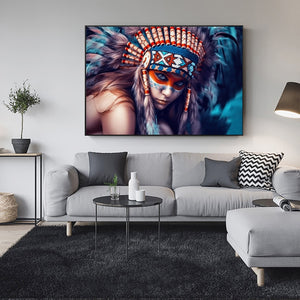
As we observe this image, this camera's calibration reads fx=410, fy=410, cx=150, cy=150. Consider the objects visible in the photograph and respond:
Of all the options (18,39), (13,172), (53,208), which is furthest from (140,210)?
(18,39)

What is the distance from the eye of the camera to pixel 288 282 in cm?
262

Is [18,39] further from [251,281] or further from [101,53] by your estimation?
[251,281]

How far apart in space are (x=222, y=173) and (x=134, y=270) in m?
1.63

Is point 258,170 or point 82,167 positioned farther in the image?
point 82,167

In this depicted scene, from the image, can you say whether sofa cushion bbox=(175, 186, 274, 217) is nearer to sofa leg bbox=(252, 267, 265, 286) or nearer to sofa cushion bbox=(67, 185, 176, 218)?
sofa cushion bbox=(67, 185, 176, 218)

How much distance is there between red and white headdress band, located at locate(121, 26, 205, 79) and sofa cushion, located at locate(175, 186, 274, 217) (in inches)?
59.3

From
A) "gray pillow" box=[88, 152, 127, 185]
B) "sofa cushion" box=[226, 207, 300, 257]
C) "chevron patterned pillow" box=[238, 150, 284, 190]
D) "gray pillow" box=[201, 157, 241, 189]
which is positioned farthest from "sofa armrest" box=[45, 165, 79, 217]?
"sofa cushion" box=[226, 207, 300, 257]

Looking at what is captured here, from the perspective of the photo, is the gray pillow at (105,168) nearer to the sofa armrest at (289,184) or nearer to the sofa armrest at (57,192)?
the sofa armrest at (57,192)

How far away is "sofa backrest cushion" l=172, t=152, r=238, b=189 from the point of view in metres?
4.39

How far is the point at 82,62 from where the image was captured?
4.70m

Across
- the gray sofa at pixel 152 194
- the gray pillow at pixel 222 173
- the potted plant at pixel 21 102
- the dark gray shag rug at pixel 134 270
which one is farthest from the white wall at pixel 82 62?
the dark gray shag rug at pixel 134 270

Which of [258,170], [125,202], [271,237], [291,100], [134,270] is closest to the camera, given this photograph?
[271,237]

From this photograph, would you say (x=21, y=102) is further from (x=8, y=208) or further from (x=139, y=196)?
(x=139, y=196)

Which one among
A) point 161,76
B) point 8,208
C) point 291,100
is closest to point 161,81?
point 161,76
